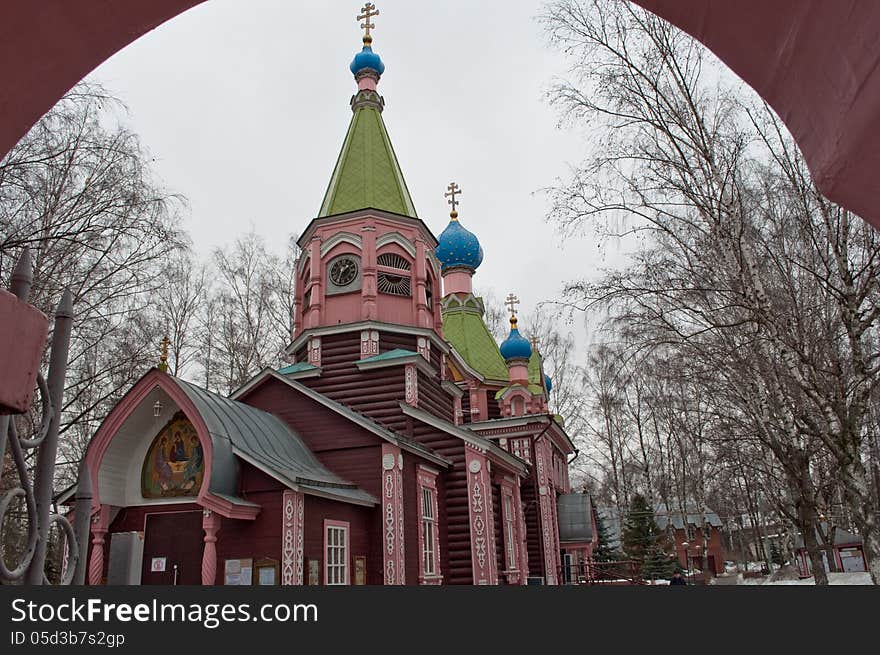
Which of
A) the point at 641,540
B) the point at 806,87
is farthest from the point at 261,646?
→ the point at 641,540

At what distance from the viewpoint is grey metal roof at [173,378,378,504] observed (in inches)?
459

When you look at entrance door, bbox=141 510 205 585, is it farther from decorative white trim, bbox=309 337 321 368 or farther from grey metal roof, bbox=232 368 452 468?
decorative white trim, bbox=309 337 321 368

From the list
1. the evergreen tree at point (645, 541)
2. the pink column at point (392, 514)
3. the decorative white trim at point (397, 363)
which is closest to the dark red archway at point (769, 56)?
the pink column at point (392, 514)

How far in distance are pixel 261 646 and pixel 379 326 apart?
15852 mm

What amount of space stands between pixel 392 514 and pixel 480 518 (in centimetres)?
296

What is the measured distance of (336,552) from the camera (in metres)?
12.7

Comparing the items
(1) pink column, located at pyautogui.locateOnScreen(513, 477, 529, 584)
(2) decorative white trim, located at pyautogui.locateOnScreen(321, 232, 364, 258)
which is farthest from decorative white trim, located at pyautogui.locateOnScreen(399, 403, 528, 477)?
(2) decorative white trim, located at pyautogui.locateOnScreen(321, 232, 364, 258)

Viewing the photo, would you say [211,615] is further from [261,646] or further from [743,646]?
[743,646]

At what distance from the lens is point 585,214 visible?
32.7 feet

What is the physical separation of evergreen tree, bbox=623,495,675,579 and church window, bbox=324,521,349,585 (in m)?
24.1

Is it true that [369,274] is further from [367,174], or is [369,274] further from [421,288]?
[367,174]

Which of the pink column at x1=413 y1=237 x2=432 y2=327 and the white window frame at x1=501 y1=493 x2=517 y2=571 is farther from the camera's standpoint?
the pink column at x1=413 y1=237 x2=432 y2=327

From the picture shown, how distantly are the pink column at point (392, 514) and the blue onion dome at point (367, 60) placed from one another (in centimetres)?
1409

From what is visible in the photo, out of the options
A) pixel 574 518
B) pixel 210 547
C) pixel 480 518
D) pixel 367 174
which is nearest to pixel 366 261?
pixel 367 174
